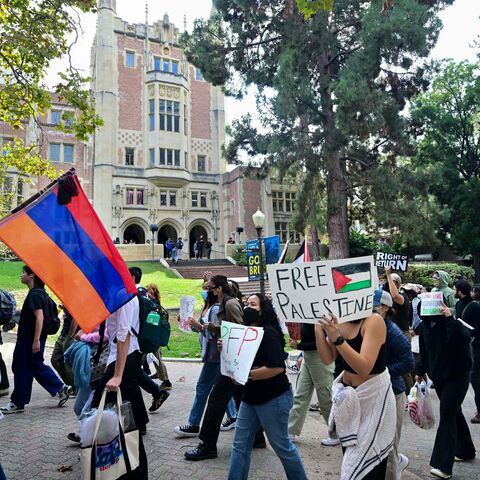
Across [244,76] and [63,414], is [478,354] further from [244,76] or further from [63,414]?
[244,76]

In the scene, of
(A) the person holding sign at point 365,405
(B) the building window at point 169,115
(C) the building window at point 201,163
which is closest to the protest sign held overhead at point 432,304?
(A) the person holding sign at point 365,405

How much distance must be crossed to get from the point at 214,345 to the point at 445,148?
30.3m

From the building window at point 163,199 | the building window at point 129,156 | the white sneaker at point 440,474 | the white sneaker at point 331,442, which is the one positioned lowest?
the white sneaker at point 331,442

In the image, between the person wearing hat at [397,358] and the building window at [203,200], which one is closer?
the person wearing hat at [397,358]

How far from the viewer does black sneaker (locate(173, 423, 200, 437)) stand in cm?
516

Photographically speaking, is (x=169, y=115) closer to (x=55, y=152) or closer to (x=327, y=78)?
(x=55, y=152)

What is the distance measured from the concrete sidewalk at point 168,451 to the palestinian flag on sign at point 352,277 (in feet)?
7.59

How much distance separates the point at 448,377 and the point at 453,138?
3041cm

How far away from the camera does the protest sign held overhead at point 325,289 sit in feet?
9.51

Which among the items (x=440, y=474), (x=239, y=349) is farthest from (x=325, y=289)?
(x=440, y=474)

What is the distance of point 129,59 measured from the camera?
38531 millimetres

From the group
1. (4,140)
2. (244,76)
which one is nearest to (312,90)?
(244,76)

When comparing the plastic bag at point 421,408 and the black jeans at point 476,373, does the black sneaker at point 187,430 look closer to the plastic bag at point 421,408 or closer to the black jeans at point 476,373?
the plastic bag at point 421,408

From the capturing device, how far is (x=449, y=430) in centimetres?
421
